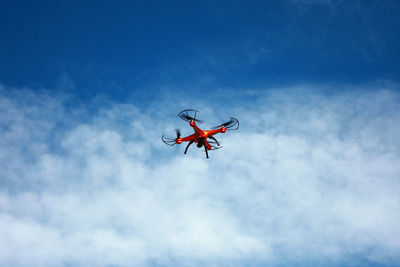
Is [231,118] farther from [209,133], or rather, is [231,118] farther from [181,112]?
[181,112]

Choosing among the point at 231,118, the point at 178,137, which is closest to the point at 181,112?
the point at 178,137

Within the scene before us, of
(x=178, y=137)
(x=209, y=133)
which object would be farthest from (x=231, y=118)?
(x=178, y=137)

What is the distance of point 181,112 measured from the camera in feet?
159

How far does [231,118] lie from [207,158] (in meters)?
6.23

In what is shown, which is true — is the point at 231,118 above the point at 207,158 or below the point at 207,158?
above

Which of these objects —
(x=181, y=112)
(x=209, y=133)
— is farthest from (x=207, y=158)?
(x=181, y=112)

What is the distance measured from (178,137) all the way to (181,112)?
4.31m

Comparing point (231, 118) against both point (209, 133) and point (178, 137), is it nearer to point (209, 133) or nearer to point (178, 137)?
point (209, 133)

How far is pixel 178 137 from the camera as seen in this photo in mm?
51406

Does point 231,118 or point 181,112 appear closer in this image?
point 181,112

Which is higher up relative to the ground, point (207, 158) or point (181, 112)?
point (181, 112)

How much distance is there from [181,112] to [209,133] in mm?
4980

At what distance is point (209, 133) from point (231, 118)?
3.77 metres

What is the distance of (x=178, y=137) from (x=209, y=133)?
160 inches
